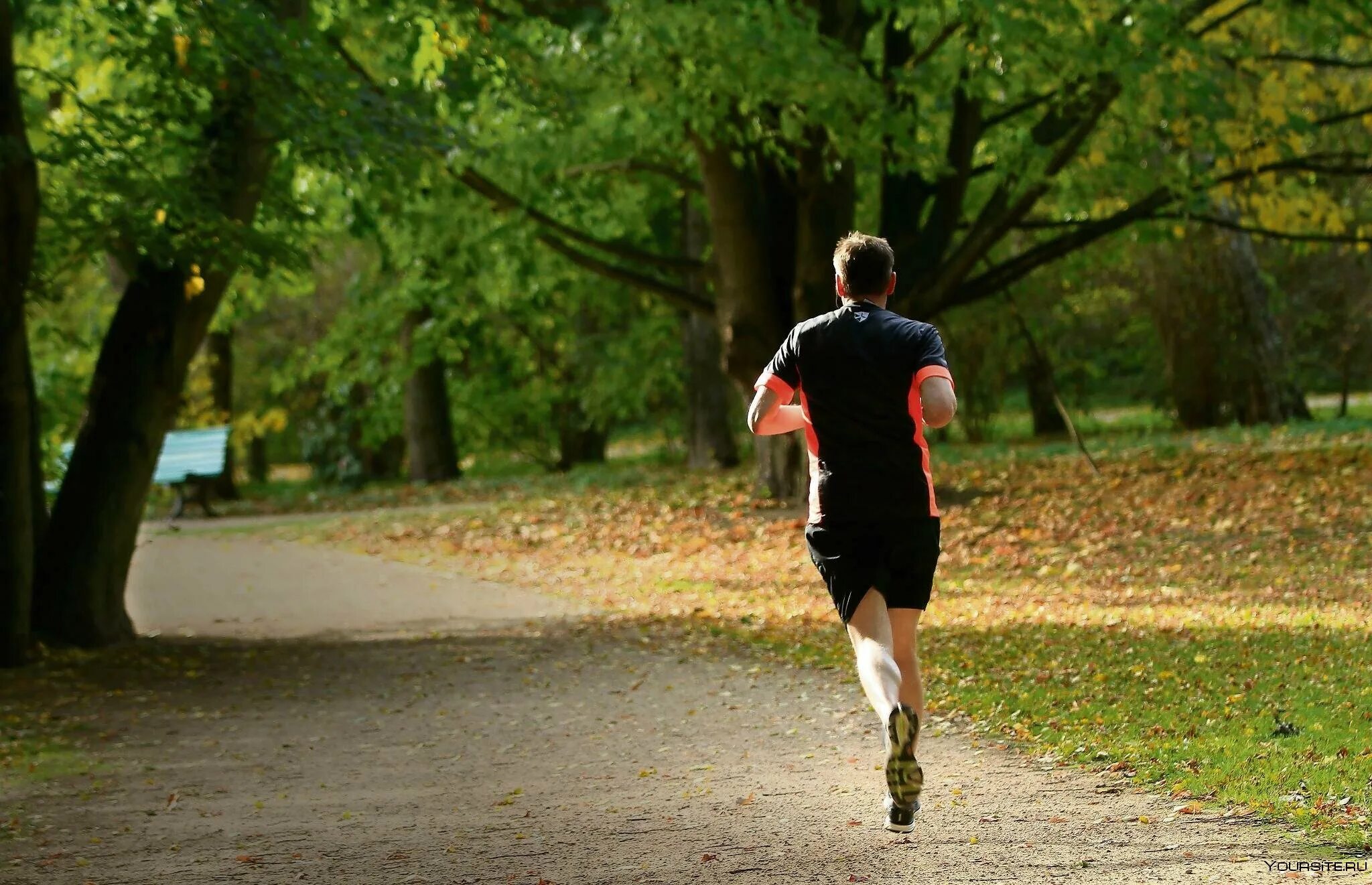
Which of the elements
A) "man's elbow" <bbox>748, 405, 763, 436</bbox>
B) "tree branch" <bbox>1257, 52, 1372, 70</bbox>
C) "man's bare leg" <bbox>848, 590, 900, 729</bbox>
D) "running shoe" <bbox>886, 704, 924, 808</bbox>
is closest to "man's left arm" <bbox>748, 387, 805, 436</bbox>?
"man's elbow" <bbox>748, 405, 763, 436</bbox>

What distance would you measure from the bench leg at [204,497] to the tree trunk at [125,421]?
13207mm

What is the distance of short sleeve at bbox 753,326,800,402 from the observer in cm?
521

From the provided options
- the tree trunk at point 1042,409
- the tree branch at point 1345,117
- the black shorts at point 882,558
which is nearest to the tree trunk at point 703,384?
the tree trunk at point 1042,409

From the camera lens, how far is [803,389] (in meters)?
5.24

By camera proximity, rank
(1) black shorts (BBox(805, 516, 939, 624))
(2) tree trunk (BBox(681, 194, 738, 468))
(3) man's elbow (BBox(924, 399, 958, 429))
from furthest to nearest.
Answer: (2) tree trunk (BBox(681, 194, 738, 468)) → (1) black shorts (BBox(805, 516, 939, 624)) → (3) man's elbow (BBox(924, 399, 958, 429))

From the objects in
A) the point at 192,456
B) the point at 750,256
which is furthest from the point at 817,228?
the point at 192,456

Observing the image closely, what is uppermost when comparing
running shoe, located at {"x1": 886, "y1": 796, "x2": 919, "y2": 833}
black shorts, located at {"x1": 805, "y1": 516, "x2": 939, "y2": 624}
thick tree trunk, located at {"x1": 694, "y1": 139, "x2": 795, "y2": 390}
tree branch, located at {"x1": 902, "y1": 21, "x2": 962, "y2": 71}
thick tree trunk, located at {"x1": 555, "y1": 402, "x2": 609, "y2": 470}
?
tree branch, located at {"x1": 902, "y1": 21, "x2": 962, "y2": 71}

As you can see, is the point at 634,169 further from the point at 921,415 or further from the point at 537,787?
the point at 921,415

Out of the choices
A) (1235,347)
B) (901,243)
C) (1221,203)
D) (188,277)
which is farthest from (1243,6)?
(188,277)

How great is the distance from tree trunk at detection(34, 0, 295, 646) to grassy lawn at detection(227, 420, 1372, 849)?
3.94 meters

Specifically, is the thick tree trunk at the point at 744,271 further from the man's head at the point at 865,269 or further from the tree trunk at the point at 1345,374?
the tree trunk at the point at 1345,374

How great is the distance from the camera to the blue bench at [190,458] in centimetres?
2200

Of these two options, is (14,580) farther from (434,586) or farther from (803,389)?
(803,389)

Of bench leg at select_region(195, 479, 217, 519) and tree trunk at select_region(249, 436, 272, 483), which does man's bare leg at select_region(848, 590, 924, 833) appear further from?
tree trunk at select_region(249, 436, 272, 483)
